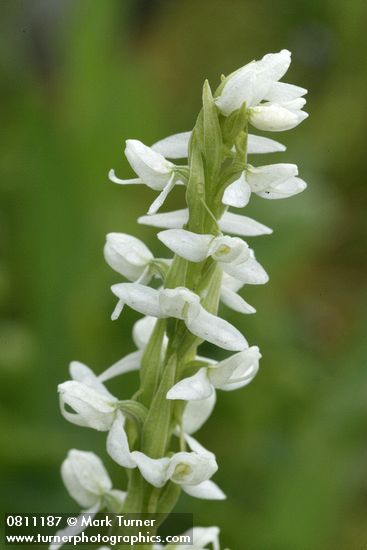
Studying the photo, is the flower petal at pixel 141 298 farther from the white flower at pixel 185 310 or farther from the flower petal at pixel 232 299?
the flower petal at pixel 232 299

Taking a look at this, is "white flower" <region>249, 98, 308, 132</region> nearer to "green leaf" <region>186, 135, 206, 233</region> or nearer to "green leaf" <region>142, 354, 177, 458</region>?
"green leaf" <region>186, 135, 206, 233</region>

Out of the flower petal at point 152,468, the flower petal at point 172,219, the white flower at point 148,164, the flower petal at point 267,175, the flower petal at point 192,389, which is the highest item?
the white flower at point 148,164

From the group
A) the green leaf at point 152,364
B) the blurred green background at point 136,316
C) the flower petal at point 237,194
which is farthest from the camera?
the blurred green background at point 136,316

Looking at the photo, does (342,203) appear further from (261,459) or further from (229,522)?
(229,522)

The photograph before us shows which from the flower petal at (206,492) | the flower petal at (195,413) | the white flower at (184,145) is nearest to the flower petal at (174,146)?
the white flower at (184,145)

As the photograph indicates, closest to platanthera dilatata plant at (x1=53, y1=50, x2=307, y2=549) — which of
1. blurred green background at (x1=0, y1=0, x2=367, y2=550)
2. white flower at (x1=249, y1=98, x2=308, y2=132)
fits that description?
white flower at (x1=249, y1=98, x2=308, y2=132)

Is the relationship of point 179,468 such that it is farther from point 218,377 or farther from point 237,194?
point 237,194

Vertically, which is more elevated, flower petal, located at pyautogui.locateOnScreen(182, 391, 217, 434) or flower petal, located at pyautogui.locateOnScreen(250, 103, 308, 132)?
flower petal, located at pyautogui.locateOnScreen(250, 103, 308, 132)

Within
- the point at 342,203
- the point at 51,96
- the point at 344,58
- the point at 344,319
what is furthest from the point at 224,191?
the point at 51,96
